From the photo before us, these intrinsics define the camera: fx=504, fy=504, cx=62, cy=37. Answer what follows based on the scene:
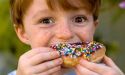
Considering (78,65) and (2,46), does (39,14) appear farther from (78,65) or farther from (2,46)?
(2,46)

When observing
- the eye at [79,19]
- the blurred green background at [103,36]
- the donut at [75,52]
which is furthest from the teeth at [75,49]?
the blurred green background at [103,36]

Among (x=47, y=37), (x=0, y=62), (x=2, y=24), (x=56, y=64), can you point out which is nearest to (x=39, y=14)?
(x=47, y=37)

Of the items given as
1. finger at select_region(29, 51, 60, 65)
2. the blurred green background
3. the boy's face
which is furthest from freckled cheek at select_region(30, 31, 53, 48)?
the blurred green background

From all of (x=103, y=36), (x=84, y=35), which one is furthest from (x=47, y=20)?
(x=103, y=36)

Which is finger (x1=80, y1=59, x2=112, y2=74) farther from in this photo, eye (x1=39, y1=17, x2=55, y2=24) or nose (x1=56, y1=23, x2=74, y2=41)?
eye (x1=39, y1=17, x2=55, y2=24)

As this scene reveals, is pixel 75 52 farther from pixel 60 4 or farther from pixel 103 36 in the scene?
pixel 103 36

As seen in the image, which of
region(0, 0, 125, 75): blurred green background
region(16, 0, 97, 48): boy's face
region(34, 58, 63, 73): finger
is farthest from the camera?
region(0, 0, 125, 75): blurred green background

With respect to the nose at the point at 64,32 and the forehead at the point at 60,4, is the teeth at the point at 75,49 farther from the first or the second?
the forehead at the point at 60,4
